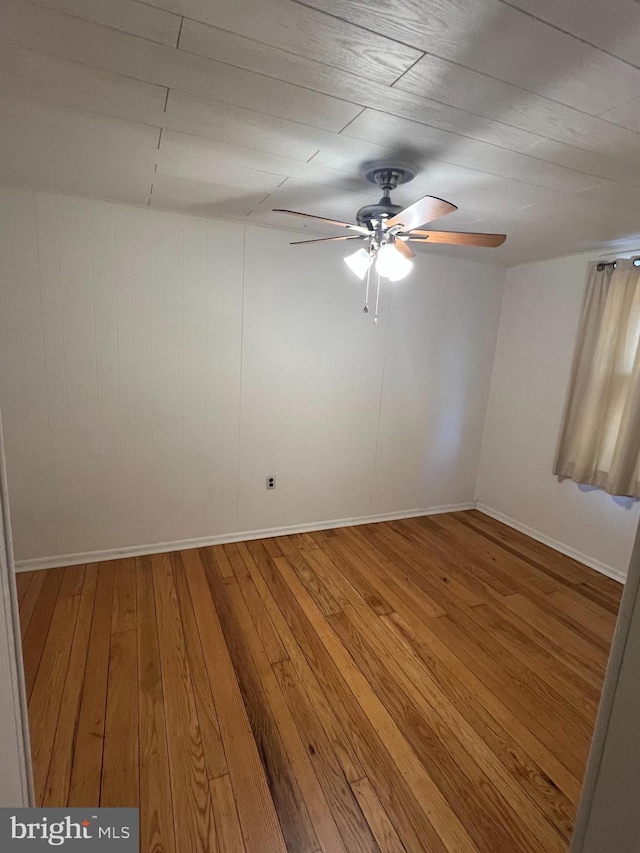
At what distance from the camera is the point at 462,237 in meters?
1.71

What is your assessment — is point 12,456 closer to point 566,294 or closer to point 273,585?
point 273,585

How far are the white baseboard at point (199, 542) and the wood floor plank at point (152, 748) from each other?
24.4 inches

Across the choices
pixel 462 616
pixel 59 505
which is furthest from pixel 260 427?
pixel 462 616

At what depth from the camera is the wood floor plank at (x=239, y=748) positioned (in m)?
1.29

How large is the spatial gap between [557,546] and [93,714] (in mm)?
3235

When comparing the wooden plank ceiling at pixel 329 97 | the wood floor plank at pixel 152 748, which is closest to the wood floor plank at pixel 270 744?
the wood floor plank at pixel 152 748

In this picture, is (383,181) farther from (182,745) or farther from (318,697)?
(182,745)

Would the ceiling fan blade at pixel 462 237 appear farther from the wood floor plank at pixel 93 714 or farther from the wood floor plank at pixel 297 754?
the wood floor plank at pixel 93 714

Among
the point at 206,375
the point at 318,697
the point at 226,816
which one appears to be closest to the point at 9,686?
the point at 226,816

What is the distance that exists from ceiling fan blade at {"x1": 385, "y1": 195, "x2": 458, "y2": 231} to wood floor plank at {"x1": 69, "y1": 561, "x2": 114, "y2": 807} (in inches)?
87.9

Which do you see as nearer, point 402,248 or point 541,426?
point 402,248

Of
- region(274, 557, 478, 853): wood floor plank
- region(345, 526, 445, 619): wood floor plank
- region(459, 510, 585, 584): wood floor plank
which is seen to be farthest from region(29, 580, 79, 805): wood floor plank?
region(459, 510, 585, 584): wood floor plank

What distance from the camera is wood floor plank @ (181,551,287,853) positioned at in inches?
50.9

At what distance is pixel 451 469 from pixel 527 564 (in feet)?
3.49
